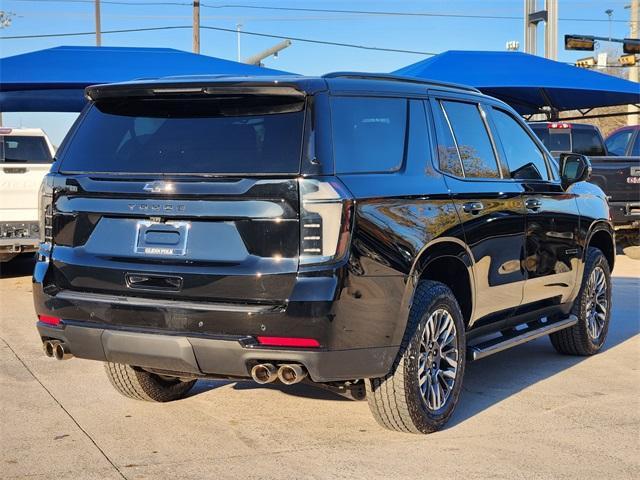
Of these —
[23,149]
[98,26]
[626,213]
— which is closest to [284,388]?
[23,149]

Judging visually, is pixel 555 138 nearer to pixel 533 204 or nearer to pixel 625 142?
pixel 625 142

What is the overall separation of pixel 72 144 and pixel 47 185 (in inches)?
10.2

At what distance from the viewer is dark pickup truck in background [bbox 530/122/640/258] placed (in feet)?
47.0

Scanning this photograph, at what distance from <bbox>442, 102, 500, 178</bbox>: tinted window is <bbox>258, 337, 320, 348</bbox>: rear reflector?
70.2 inches

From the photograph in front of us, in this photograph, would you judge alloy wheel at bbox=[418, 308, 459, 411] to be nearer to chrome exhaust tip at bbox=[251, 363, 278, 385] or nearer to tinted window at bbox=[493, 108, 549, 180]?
chrome exhaust tip at bbox=[251, 363, 278, 385]

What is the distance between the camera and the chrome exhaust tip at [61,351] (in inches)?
183

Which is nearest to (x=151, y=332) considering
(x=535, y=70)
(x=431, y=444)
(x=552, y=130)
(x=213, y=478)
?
(x=213, y=478)

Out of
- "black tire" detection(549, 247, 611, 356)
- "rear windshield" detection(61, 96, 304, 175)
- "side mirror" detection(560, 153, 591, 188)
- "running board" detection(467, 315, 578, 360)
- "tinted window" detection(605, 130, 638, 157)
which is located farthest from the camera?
"tinted window" detection(605, 130, 638, 157)

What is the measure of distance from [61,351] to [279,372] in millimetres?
1241

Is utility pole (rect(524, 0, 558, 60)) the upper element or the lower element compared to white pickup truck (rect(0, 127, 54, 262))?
upper

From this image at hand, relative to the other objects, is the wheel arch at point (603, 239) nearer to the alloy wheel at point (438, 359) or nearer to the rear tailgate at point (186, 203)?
the alloy wheel at point (438, 359)

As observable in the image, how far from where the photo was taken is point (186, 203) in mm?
4281

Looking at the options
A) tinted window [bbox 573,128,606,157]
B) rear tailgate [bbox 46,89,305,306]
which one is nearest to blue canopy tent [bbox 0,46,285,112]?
tinted window [bbox 573,128,606,157]


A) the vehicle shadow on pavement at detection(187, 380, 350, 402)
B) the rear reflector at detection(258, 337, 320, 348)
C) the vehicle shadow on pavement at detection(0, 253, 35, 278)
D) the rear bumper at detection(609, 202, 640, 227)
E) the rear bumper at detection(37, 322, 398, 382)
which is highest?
the rear reflector at detection(258, 337, 320, 348)
